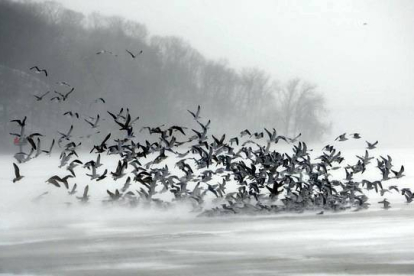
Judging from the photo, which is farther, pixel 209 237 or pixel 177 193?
pixel 177 193

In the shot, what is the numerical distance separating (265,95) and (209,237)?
138752 millimetres

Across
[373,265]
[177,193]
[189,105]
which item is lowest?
[373,265]

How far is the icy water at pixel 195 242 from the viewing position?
1316 cm

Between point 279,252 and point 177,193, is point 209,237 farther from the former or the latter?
point 177,193

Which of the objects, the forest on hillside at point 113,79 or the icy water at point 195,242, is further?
the forest on hillside at point 113,79

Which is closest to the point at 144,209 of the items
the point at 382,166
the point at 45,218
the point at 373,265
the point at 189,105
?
the point at 45,218

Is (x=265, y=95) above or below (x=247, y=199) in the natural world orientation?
above

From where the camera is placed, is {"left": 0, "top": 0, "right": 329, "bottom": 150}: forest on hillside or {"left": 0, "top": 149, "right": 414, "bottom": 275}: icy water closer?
{"left": 0, "top": 149, "right": 414, "bottom": 275}: icy water

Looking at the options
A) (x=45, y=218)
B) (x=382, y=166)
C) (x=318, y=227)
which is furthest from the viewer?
(x=382, y=166)

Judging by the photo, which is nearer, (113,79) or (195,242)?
(195,242)

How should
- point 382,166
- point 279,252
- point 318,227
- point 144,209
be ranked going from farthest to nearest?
point 382,166 < point 144,209 < point 318,227 < point 279,252

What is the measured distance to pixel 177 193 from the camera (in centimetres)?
2225

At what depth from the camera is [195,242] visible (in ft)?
53.1

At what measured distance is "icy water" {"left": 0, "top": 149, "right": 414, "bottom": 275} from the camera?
1316 centimetres
